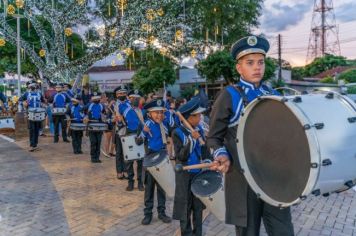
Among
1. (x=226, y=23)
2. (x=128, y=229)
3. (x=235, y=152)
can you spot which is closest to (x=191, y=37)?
(x=226, y=23)

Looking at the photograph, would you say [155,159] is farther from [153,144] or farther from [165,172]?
[153,144]

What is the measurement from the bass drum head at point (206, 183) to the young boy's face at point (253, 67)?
1.28m

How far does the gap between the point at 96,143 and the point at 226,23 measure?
14602 mm

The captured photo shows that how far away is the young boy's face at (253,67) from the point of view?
325 cm

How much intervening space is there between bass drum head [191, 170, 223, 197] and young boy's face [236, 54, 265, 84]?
1.28m

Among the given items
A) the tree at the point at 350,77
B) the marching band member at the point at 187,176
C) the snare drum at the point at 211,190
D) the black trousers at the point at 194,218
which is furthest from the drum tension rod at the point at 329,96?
the tree at the point at 350,77

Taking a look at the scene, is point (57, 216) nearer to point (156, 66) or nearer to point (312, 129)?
point (312, 129)

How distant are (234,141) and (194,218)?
1.73 m

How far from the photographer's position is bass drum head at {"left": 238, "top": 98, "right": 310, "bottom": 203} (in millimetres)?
2643

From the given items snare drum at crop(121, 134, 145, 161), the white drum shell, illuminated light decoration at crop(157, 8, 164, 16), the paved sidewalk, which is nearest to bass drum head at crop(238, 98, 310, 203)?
the white drum shell

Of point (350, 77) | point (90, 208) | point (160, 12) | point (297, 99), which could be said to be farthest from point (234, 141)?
point (350, 77)

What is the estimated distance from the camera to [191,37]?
2252 cm

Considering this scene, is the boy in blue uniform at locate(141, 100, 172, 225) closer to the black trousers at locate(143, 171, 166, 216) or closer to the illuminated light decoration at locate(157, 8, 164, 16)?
the black trousers at locate(143, 171, 166, 216)

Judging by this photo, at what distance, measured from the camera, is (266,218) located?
324 cm
